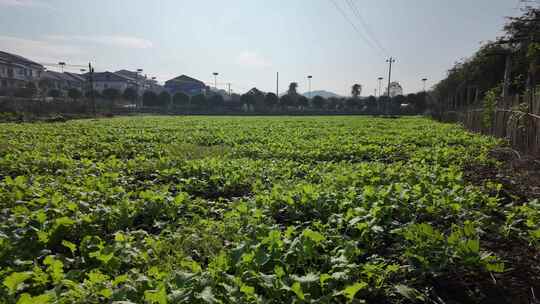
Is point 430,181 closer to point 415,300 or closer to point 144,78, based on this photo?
point 415,300

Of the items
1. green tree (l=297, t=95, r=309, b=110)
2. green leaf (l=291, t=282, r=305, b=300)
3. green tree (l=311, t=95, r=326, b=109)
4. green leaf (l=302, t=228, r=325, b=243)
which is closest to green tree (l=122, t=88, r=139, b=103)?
green tree (l=297, t=95, r=309, b=110)

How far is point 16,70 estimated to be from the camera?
218ft

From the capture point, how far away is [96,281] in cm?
239

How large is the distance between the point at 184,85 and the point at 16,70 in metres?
42.7

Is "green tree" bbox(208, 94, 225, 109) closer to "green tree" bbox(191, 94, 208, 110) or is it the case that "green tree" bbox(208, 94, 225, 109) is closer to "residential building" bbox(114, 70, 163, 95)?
"green tree" bbox(191, 94, 208, 110)

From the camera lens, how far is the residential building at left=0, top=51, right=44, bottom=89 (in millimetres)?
62156

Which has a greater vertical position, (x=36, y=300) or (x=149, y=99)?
(x=149, y=99)

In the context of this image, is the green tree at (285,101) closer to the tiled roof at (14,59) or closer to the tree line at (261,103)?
the tree line at (261,103)

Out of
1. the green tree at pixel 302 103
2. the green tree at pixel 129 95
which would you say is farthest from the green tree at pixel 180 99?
the green tree at pixel 302 103

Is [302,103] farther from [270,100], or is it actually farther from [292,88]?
[292,88]

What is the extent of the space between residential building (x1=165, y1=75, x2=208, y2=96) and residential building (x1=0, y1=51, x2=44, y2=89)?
33.2 meters

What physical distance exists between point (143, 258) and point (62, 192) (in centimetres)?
279

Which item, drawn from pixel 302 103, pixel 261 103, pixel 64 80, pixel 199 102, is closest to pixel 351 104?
pixel 302 103

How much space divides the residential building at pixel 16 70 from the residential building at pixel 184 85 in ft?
109
